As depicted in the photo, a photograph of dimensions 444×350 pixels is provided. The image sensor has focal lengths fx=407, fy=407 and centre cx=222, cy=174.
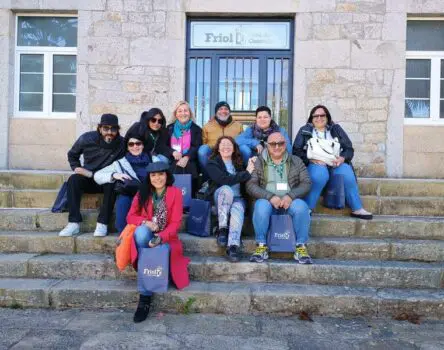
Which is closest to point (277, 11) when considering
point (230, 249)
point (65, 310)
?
point (230, 249)

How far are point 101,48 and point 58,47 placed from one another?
98cm

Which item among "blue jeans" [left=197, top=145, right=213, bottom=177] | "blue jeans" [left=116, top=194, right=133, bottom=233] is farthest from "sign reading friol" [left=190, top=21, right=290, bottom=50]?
"blue jeans" [left=116, top=194, right=133, bottom=233]

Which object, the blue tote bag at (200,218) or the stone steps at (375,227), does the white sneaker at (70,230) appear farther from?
the blue tote bag at (200,218)

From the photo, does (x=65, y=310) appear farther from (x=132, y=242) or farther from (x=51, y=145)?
(x=51, y=145)

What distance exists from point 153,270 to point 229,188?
1.26 metres

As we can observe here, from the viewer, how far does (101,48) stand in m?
6.96

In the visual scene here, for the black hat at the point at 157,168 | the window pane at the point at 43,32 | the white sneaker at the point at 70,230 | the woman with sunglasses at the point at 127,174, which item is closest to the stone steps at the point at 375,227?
the white sneaker at the point at 70,230

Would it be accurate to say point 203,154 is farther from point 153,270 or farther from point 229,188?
point 153,270

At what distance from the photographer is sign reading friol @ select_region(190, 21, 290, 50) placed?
714cm

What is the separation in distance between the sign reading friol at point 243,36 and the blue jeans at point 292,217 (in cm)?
381

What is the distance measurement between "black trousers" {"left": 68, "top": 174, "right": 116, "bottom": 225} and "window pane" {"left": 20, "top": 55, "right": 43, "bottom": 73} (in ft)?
12.0

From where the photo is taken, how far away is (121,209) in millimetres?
4535

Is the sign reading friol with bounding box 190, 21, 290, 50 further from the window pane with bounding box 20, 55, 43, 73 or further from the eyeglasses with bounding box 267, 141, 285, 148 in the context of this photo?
the eyeglasses with bounding box 267, 141, 285, 148

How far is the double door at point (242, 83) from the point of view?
7168mm
